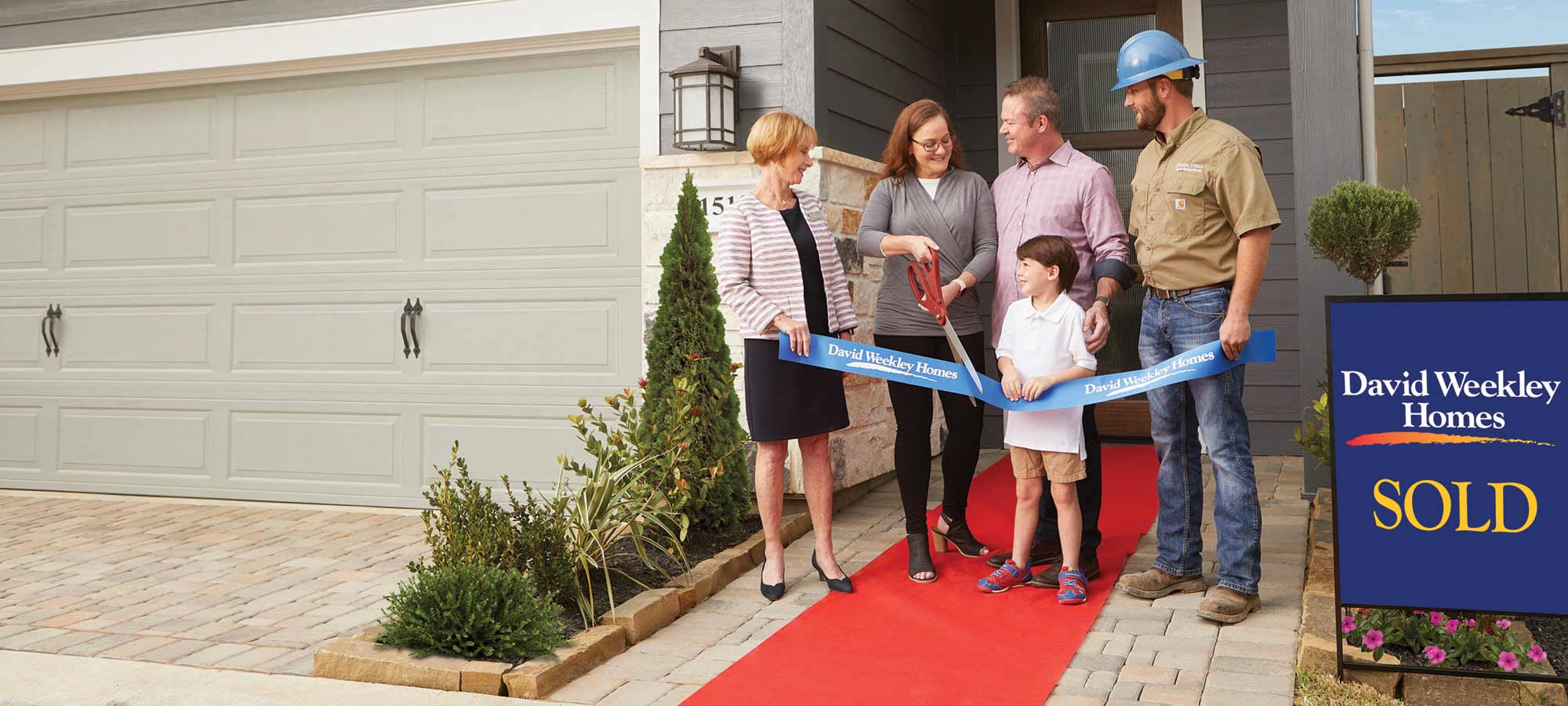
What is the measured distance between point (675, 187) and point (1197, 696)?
122 inches

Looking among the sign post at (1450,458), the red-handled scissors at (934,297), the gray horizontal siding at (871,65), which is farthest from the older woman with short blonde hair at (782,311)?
the sign post at (1450,458)

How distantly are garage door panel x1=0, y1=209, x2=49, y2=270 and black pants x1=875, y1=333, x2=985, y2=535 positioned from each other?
5.22 meters

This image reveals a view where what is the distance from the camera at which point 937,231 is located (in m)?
3.88

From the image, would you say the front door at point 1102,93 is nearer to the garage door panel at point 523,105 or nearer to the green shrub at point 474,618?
the garage door panel at point 523,105

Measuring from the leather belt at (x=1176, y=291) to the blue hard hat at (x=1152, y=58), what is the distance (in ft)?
2.04

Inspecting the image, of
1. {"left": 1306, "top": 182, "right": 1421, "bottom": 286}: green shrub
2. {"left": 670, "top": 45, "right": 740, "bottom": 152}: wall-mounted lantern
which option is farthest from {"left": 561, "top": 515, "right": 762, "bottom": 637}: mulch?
{"left": 1306, "top": 182, "right": 1421, "bottom": 286}: green shrub

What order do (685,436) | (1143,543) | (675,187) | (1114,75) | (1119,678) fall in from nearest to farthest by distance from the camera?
(1119,678), (685,436), (1143,543), (675,187), (1114,75)

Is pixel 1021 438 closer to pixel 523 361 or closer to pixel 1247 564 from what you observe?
pixel 1247 564

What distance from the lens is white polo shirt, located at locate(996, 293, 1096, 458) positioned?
351 cm

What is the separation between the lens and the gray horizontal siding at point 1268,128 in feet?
20.1

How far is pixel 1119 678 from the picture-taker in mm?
2936

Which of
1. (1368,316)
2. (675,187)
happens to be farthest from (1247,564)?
(675,187)

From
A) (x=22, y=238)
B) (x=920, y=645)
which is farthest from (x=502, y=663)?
(x=22, y=238)

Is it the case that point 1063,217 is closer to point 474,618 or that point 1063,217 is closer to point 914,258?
point 914,258
